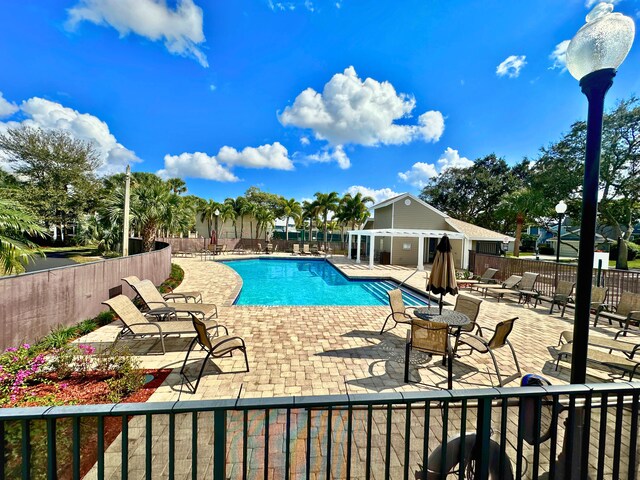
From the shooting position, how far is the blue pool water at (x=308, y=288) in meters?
10.5

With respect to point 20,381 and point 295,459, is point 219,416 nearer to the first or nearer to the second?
point 295,459

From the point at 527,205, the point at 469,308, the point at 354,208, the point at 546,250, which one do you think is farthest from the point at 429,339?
the point at 546,250

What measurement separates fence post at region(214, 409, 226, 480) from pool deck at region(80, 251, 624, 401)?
2.36 meters

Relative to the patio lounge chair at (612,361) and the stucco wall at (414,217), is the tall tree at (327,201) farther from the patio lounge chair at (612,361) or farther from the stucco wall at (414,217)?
the patio lounge chair at (612,361)

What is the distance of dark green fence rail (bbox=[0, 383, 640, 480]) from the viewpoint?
1324 millimetres

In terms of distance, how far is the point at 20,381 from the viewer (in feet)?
10.6

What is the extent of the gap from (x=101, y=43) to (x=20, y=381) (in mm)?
11737

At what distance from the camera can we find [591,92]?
222 centimetres

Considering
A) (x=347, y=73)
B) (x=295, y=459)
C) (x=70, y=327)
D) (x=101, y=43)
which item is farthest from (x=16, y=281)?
(x=347, y=73)

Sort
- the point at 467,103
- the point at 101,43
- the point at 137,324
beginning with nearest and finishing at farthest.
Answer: the point at 137,324
the point at 101,43
the point at 467,103

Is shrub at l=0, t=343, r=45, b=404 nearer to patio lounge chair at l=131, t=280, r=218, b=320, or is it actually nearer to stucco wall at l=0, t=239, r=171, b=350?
stucco wall at l=0, t=239, r=171, b=350

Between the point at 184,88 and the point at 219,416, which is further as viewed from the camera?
the point at 184,88

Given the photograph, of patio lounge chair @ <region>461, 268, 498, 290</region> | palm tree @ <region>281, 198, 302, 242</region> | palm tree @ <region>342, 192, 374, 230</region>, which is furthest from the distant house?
palm tree @ <region>281, 198, 302, 242</region>

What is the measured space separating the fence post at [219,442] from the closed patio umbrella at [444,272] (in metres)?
4.85
